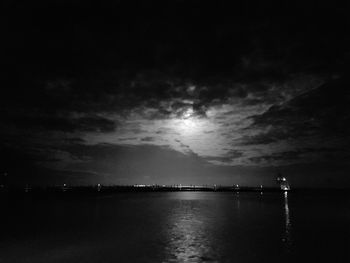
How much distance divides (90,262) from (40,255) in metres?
3.79

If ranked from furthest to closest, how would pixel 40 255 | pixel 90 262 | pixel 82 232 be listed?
pixel 82 232, pixel 40 255, pixel 90 262

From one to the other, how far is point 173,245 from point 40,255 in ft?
27.7

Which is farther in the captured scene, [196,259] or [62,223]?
[62,223]

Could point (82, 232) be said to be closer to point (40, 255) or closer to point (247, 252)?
point (40, 255)

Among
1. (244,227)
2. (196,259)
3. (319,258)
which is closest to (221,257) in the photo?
(196,259)

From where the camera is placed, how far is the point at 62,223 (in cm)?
3247

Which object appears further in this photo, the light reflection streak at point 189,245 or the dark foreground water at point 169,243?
the dark foreground water at point 169,243

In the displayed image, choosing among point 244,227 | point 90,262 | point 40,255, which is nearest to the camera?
point 90,262

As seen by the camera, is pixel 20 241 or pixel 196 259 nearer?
pixel 196 259

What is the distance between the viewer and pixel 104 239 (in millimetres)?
23188

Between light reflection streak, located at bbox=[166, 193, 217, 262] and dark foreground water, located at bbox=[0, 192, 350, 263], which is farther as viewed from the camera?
dark foreground water, located at bbox=[0, 192, 350, 263]

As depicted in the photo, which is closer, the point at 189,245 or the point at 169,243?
the point at 189,245

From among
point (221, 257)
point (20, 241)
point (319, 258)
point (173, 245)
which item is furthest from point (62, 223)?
point (319, 258)

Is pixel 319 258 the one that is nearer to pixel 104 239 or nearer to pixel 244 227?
pixel 244 227
